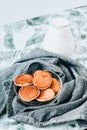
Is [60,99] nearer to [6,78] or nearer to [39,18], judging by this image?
[6,78]

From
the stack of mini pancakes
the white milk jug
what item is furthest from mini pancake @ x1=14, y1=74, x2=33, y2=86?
the white milk jug

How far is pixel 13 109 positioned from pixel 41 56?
0.16 meters

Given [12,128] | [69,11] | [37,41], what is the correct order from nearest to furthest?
[12,128], [37,41], [69,11]

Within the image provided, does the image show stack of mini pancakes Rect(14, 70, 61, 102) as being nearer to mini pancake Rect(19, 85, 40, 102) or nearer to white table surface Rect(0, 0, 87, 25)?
mini pancake Rect(19, 85, 40, 102)

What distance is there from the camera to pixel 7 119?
0.67 meters

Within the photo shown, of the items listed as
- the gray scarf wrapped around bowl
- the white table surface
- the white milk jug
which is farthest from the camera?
the white table surface

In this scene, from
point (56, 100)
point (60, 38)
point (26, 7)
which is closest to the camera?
point (56, 100)

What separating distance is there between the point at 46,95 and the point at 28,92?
Result: 0.12 feet

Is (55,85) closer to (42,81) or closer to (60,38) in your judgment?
(42,81)

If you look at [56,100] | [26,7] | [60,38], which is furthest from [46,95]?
[26,7]

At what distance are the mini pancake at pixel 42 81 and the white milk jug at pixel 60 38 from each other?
0.10 meters

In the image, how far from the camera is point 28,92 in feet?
2.24

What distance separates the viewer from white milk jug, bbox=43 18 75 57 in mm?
778

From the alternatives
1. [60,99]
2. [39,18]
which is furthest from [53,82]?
[39,18]
